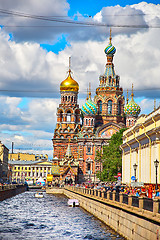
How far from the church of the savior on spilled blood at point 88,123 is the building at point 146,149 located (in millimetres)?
50526

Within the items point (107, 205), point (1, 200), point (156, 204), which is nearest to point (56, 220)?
point (107, 205)

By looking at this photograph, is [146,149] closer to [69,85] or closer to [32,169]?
[69,85]

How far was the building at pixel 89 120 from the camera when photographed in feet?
376

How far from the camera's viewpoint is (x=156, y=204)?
20.3 meters

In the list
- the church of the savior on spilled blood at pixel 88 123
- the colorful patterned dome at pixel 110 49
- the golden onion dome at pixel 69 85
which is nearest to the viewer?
the church of the savior on spilled blood at pixel 88 123

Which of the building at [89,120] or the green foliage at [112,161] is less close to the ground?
A: the building at [89,120]

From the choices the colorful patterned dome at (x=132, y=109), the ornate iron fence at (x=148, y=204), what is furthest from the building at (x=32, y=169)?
the ornate iron fence at (x=148, y=204)

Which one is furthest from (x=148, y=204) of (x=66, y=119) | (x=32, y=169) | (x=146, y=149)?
(x=32, y=169)

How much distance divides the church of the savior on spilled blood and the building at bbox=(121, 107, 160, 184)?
50526mm

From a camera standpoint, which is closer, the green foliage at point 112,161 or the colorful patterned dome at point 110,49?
the green foliage at point 112,161

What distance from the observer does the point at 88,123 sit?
115688 millimetres

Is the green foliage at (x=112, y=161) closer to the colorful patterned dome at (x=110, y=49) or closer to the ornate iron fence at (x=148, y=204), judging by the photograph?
the colorful patterned dome at (x=110, y=49)

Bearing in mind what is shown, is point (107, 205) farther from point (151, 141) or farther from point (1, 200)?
point (1, 200)

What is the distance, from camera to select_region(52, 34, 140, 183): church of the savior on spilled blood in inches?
4506
